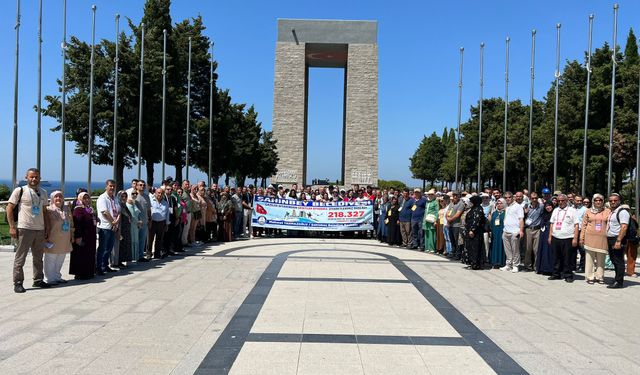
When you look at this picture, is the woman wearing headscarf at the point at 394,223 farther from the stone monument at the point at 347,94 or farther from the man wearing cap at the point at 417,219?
the stone monument at the point at 347,94

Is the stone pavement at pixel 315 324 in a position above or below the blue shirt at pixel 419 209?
below

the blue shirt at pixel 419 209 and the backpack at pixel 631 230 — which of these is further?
the blue shirt at pixel 419 209

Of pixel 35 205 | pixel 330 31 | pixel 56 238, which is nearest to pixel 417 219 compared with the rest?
pixel 56 238

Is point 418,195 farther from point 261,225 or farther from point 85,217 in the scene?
point 85,217

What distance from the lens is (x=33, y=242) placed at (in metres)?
8.37

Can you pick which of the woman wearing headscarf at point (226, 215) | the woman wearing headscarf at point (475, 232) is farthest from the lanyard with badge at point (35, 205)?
the woman wearing headscarf at point (226, 215)

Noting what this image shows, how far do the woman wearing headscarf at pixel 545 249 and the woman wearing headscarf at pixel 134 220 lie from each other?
8.14m

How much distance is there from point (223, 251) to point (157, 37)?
24.5 meters

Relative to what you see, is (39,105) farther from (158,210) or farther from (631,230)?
(631,230)

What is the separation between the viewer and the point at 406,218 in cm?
1650

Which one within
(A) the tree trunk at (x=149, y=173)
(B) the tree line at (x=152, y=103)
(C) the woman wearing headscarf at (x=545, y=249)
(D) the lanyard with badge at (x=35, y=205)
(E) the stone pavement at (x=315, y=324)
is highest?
(B) the tree line at (x=152, y=103)

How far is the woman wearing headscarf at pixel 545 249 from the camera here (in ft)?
36.3

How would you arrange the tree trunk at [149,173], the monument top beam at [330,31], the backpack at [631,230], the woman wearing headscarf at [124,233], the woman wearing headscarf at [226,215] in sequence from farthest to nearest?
1. the monument top beam at [330,31]
2. the tree trunk at [149,173]
3. the woman wearing headscarf at [226,215]
4. the woman wearing headscarf at [124,233]
5. the backpack at [631,230]

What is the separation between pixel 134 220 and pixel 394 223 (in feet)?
27.6
